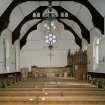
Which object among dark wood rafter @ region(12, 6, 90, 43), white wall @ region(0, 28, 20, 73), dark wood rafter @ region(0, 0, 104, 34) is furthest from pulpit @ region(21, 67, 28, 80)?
dark wood rafter @ region(0, 0, 104, 34)

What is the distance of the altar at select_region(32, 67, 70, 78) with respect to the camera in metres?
28.2

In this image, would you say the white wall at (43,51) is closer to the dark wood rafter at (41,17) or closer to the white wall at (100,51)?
the dark wood rafter at (41,17)

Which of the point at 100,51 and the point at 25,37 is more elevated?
the point at 25,37

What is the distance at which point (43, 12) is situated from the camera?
25500 mm

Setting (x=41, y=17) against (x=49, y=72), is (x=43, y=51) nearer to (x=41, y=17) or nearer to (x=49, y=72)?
(x=49, y=72)

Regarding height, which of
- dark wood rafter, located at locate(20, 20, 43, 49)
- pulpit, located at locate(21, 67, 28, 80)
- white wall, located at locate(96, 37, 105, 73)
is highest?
dark wood rafter, located at locate(20, 20, 43, 49)

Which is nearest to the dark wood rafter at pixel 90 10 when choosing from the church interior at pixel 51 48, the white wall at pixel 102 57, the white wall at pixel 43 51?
the church interior at pixel 51 48

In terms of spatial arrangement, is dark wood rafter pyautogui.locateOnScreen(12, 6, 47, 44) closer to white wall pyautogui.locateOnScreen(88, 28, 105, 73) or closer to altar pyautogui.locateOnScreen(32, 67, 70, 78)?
A: white wall pyautogui.locateOnScreen(88, 28, 105, 73)

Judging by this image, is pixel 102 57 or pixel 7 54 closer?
pixel 102 57

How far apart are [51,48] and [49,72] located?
2.54 metres

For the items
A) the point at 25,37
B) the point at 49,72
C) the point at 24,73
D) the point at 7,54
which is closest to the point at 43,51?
the point at 25,37

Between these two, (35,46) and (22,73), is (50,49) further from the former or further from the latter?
(22,73)

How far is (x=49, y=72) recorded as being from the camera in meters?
28.6

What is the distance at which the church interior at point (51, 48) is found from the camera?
1310cm
